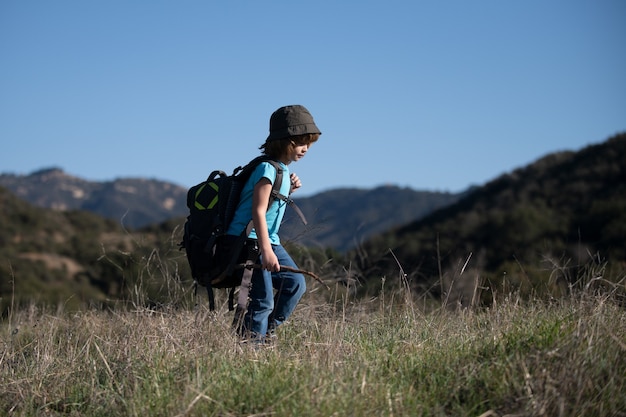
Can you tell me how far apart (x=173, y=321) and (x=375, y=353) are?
1527 mm

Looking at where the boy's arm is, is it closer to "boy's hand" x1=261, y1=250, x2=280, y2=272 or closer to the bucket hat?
"boy's hand" x1=261, y1=250, x2=280, y2=272

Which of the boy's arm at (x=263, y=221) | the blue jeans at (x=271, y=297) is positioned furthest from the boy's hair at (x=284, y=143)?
Result: the blue jeans at (x=271, y=297)

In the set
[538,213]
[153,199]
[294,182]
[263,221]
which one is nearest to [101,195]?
[153,199]

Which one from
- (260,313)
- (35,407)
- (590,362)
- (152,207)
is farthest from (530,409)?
(152,207)

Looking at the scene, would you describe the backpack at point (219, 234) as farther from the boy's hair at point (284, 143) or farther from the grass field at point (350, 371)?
the grass field at point (350, 371)

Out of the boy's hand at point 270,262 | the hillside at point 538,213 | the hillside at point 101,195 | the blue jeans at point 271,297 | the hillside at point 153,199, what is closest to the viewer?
the boy's hand at point 270,262

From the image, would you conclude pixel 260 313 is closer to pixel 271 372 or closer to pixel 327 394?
pixel 271 372

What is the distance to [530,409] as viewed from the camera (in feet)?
11.5

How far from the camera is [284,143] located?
5066 millimetres

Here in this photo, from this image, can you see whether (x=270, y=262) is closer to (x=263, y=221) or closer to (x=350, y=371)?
(x=263, y=221)

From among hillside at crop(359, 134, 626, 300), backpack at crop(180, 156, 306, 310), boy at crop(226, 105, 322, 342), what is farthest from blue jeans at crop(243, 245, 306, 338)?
hillside at crop(359, 134, 626, 300)

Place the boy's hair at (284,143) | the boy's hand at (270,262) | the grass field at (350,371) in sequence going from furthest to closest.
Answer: the boy's hair at (284,143), the boy's hand at (270,262), the grass field at (350,371)

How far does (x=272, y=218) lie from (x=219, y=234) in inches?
13.3

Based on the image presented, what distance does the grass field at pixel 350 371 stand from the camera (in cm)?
360
